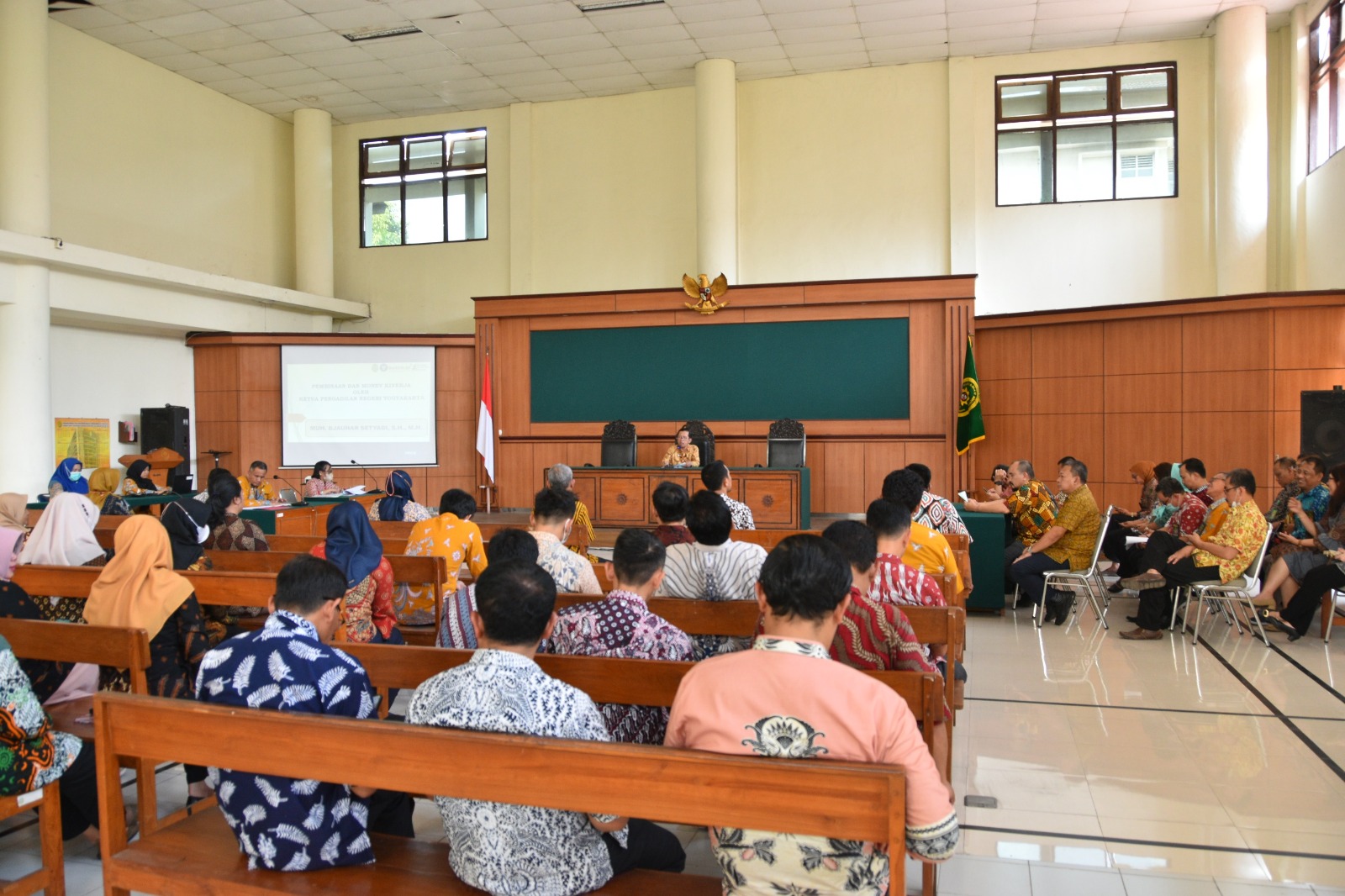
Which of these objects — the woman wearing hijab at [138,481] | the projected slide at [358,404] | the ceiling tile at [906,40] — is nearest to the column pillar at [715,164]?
the ceiling tile at [906,40]

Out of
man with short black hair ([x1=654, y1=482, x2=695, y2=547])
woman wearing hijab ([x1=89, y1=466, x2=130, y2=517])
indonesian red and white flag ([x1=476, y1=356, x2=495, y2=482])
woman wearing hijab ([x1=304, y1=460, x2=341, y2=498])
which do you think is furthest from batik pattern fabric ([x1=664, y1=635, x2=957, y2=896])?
indonesian red and white flag ([x1=476, y1=356, x2=495, y2=482])

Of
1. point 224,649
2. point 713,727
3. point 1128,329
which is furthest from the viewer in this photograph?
point 1128,329

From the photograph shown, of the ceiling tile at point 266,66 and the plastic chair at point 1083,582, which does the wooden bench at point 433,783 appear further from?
the ceiling tile at point 266,66

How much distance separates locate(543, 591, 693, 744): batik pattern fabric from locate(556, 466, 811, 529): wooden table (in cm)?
623

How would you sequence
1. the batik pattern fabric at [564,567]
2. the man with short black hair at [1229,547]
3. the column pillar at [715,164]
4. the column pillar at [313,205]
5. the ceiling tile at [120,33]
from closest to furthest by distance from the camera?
the batik pattern fabric at [564,567] → the man with short black hair at [1229,547] → the ceiling tile at [120,33] → the column pillar at [715,164] → the column pillar at [313,205]

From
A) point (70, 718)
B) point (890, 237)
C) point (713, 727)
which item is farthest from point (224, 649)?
point (890, 237)

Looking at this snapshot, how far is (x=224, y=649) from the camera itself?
1954 mm

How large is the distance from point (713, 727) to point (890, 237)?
1112 cm

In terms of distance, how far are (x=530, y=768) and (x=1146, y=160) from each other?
11913mm

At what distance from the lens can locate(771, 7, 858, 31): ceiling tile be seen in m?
10.5

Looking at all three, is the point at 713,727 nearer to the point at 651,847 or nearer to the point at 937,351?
the point at 651,847

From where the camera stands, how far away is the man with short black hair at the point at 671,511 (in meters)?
3.84

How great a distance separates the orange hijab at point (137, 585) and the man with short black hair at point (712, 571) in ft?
5.31

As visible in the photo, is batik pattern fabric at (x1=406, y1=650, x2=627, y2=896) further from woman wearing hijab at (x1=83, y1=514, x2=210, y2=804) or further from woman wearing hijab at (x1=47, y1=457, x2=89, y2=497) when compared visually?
woman wearing hijab at (x1=47, y1=457, x2=89, y2=497)
